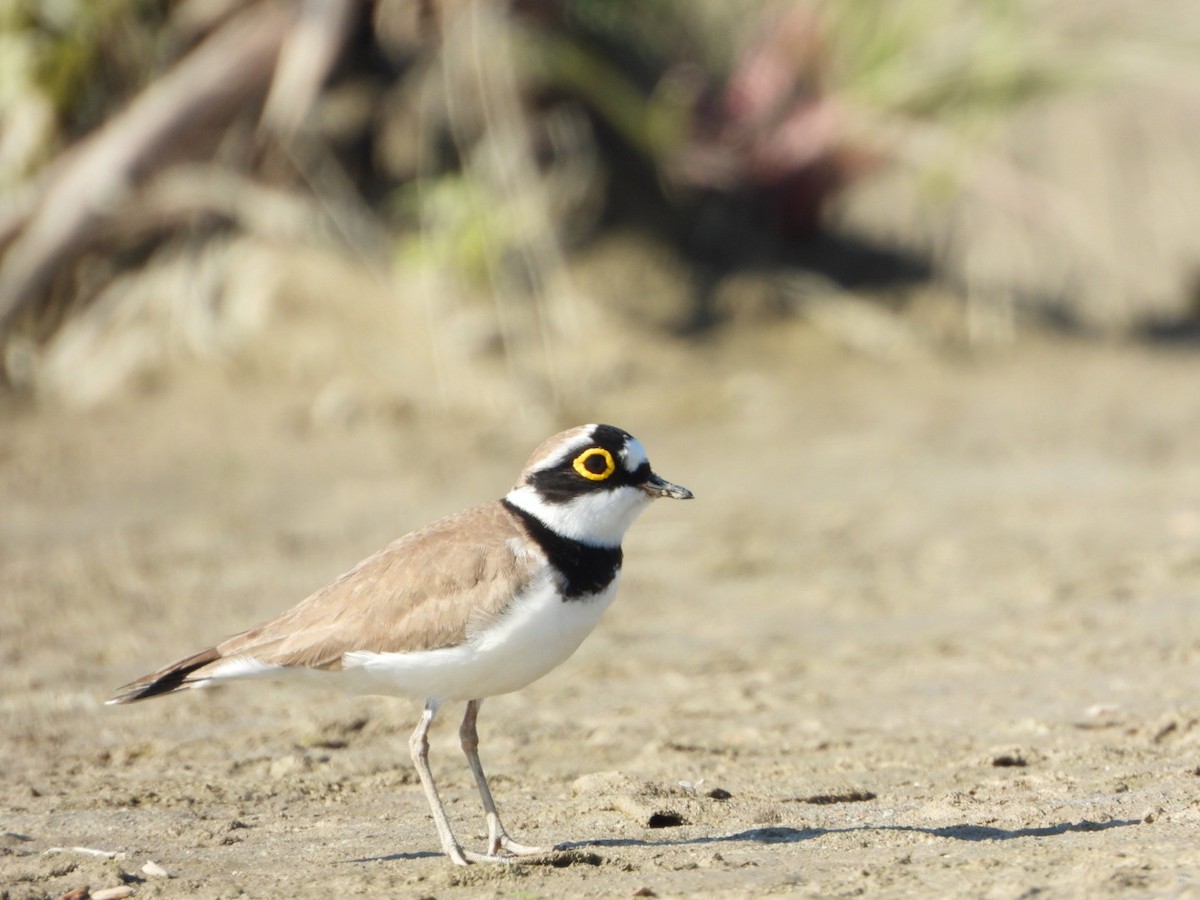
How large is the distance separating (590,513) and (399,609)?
24.7 inches

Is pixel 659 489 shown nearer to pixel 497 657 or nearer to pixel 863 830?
pixel 497 657

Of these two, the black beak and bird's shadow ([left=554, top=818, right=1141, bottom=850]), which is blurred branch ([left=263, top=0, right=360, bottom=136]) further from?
bird's shadow ([left=554, top=818, right=1141, bottom=850])

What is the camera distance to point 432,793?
14.8 feet

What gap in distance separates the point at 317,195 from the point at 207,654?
6.41 meters

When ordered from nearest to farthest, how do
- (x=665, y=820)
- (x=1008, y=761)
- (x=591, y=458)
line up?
1. (x=665, y=820)
2. (x=591, y=458)
3. (x=1008, y=761)

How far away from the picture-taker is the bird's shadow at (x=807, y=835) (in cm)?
440

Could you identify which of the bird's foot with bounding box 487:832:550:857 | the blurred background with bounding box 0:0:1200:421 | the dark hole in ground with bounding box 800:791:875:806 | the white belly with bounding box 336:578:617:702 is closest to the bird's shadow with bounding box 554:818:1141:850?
the bird's foot with bounding box 487:832:550:857

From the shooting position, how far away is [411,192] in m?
10.9

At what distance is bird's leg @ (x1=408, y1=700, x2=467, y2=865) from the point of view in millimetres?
4395

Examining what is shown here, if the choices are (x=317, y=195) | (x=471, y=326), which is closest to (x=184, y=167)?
(x=317, y=195)

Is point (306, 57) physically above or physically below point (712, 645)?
above

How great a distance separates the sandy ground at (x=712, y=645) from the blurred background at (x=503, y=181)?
41cm

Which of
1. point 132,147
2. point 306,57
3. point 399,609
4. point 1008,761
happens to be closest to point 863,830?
point 1008,761

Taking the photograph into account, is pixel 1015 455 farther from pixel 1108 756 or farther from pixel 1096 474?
pixel 1108 756
